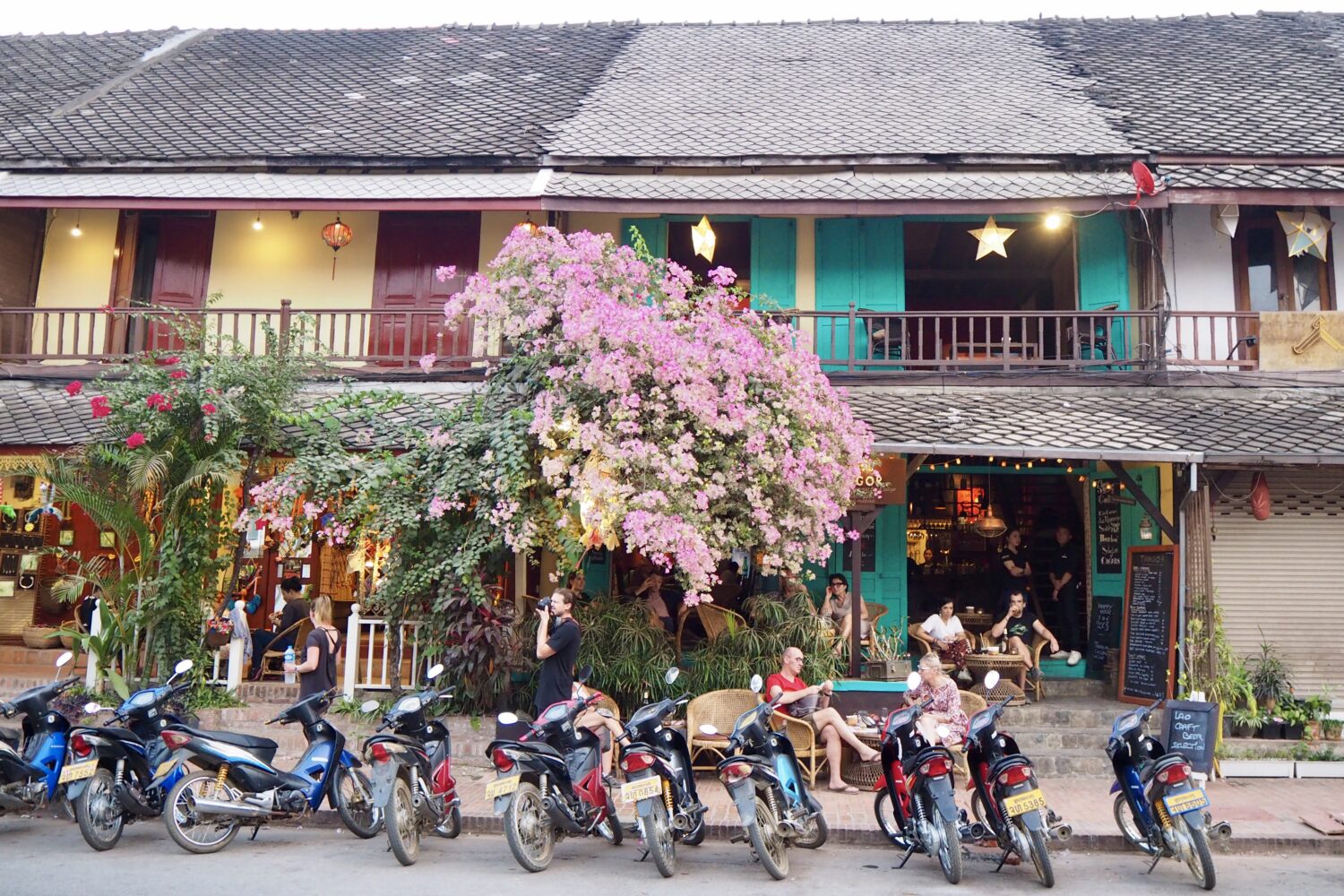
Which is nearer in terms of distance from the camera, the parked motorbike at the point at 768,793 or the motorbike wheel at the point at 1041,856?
the motorbike wheel at the point at 1041,856

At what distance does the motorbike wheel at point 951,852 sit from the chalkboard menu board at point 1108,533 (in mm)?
6653

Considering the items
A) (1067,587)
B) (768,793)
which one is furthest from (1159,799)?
(1067,587)

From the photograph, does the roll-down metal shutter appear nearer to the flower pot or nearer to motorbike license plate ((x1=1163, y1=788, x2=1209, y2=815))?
the flower pot

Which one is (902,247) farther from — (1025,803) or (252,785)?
(252,785)

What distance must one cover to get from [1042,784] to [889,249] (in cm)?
670

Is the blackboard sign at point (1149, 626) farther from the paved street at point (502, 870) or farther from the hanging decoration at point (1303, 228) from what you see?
the hanging decoration at point (1303, 228)

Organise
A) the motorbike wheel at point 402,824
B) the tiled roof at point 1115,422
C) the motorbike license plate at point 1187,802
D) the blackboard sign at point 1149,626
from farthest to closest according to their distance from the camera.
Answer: the blackboard sign at point 1149,626 → the tiled roof at point 1115,422 → the motorbike wheel at point 402,824 → the motorbike license plate at point 1187,802

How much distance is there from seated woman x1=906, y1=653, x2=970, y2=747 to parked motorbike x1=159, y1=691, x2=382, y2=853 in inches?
148

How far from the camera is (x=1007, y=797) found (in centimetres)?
629

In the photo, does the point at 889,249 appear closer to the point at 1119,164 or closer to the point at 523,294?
the point at 1119,164

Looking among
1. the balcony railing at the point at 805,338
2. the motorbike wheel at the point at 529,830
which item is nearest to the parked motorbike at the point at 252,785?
the motorbike wheel at the point at 529,830

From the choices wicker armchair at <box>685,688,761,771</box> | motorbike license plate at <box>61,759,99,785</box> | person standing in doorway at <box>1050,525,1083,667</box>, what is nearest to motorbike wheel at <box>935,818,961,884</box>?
wicker armchair at <box>685,688,761,771</box>

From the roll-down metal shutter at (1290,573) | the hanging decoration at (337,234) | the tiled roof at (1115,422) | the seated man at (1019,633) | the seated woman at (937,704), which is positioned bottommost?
the seated woman at (937,704)

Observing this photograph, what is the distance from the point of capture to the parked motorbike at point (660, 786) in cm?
632
